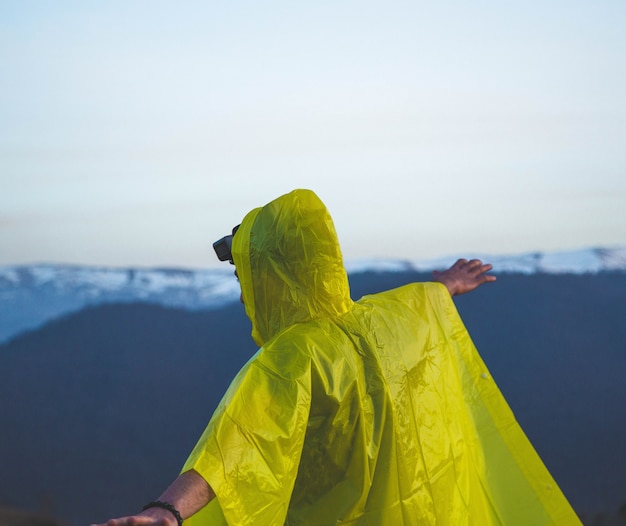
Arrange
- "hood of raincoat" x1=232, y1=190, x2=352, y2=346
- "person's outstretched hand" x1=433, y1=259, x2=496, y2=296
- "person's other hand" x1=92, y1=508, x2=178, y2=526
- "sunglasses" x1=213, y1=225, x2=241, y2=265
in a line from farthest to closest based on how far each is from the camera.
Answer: "person's outstretched hand" x1=433, y1=259, x2=496, y2=296 → "sunglasses" x1=213, y1=225, x2=241, y2=265 → "hood of raincoat" x1=232, y1=190, x2=352, y2=346 → "person's other hand" x1=92, y1=508, x2=178, y2=526

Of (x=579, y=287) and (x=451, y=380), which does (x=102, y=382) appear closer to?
(x=579, y=287)

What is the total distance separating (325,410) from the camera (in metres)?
1.51

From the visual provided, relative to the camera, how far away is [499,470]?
77.1 inches

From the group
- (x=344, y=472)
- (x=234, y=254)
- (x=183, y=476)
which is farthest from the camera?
(x=234, y=254)

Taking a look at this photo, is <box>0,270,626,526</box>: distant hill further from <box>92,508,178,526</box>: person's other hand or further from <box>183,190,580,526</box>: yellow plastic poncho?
<box>92,508,178,526</box>: person's other hand

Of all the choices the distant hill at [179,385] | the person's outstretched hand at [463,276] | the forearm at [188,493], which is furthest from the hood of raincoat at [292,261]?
the distant hill at [179,385]

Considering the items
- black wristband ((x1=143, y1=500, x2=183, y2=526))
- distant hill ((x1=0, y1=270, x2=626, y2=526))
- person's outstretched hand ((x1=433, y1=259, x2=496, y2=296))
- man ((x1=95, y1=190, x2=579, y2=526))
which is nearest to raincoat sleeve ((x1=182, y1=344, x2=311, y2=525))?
man ((x1=95, y1=190, x2=579, y2=526))

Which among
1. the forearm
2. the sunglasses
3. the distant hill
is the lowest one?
the distant hill

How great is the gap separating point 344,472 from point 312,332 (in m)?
0.26

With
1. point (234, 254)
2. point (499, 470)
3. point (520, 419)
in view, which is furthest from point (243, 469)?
point (520, 419)

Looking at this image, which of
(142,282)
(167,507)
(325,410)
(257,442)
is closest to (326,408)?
(325,410)

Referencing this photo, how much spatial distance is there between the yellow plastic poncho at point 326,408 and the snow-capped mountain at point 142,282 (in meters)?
2.86

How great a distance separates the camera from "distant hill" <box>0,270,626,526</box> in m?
4.68

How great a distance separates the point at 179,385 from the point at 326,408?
12.1 feet
